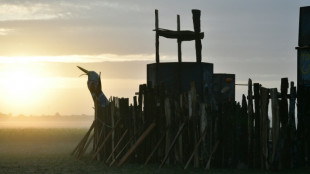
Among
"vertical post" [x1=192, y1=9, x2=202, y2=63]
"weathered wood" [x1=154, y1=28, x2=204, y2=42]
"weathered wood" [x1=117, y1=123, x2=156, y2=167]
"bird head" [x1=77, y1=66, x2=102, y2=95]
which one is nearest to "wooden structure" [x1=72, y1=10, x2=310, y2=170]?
"weathered wood" [x1=117, y1=123, x2=156, y2=167]

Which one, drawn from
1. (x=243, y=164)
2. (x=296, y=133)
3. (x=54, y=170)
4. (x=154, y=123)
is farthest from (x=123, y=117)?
(x=296, y=133)

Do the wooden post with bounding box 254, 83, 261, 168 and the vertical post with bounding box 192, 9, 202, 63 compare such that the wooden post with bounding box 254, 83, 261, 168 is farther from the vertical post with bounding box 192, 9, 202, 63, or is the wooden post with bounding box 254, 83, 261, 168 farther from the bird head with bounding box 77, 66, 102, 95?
the vertical post with bounding box 192, 9, 202, 63

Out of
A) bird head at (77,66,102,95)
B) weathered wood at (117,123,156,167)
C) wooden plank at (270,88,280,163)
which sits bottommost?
weathered wood at (117,123,156,167)

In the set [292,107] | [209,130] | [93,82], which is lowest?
[209,130]

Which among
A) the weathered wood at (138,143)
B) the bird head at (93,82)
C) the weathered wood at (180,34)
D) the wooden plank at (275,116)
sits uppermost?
the weathered wood at (180,34)

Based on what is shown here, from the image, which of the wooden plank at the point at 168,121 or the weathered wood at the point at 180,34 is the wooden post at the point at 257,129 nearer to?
the wooden plank at the point at 168,121

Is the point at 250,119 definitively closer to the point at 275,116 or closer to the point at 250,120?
the point at 250,120

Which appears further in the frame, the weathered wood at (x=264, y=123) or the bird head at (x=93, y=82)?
the bird head at (x=93, y=82)

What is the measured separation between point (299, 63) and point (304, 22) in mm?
1394

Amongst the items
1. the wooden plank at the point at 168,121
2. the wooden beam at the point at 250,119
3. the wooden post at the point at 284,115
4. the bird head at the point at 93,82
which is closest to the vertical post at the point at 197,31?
the bird head at the point at 93,82

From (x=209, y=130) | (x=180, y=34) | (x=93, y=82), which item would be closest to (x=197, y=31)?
(x=180, y=34)

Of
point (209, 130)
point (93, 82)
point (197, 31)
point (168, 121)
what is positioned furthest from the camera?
Result: point (197, 31)

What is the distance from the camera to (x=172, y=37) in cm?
2141

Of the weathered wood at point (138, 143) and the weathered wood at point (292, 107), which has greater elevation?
the weathered wood at point (292, 107)
